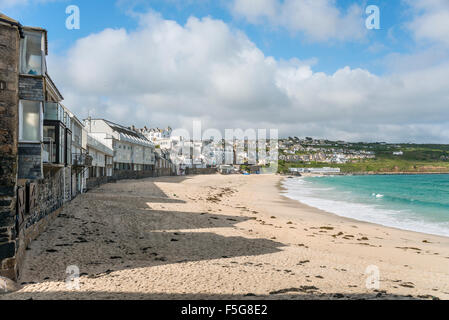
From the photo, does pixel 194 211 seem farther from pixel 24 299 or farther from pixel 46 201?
pixel 24 299

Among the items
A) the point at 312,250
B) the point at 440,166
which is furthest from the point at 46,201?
the point at 440,166

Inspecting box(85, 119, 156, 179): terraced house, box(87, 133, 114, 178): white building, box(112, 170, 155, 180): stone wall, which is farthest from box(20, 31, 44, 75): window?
box(85, 119, 156, 179): terraced house

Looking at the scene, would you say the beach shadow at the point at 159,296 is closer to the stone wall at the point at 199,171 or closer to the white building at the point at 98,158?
Result: the white building at the point at 98,158

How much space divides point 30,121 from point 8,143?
41.8 inches

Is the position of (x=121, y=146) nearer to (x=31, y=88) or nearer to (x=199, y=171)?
(x=31, y=88)

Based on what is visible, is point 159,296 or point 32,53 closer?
point 159,296

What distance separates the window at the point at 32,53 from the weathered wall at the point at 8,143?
60cm

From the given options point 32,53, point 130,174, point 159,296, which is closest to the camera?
point 159,296

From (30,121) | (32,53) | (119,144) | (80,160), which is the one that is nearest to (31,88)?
(30,121)

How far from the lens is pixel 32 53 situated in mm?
9727

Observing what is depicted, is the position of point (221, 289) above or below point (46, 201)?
below

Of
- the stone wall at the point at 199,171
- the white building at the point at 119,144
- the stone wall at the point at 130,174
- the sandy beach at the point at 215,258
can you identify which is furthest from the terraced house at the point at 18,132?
the stone wall at the point at 199,171
